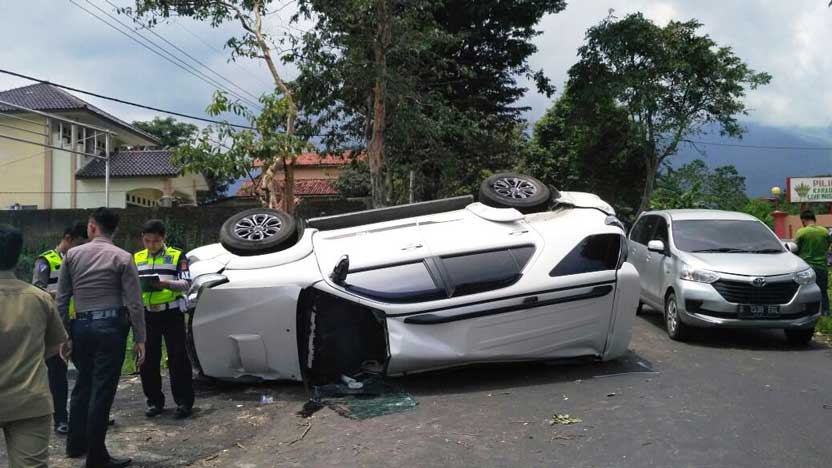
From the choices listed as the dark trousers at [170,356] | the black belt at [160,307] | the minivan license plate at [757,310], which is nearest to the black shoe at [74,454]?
the dark trousers at [170,356]

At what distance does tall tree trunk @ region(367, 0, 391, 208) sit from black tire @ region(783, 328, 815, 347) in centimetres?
892

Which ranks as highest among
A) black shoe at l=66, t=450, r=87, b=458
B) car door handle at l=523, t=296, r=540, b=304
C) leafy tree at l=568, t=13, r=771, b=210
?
leafy tree at l=568, t=13, r=771, b=210

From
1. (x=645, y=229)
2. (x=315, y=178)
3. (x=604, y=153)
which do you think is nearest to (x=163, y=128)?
(x=315, y=178)

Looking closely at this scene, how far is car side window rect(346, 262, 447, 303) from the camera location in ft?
19.9

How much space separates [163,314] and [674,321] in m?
5.98

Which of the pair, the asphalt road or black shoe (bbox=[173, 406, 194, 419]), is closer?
the asphalt road

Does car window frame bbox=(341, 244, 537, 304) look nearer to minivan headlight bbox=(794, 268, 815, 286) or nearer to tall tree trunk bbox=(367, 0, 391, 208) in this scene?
minivan headlight bbox=(794, 268, 815, 286)

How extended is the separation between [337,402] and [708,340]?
5086 millimetres

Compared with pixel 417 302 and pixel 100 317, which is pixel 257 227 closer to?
pixel 417 302

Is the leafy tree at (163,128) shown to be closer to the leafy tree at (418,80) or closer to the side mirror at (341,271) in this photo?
the leafy tree at (418,80)

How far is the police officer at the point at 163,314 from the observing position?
573cm

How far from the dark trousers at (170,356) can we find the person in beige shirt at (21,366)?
2.38 metres

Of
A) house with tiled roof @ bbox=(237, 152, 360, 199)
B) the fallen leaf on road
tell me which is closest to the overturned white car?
the fallen leaf on road

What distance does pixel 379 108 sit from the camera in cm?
1519
